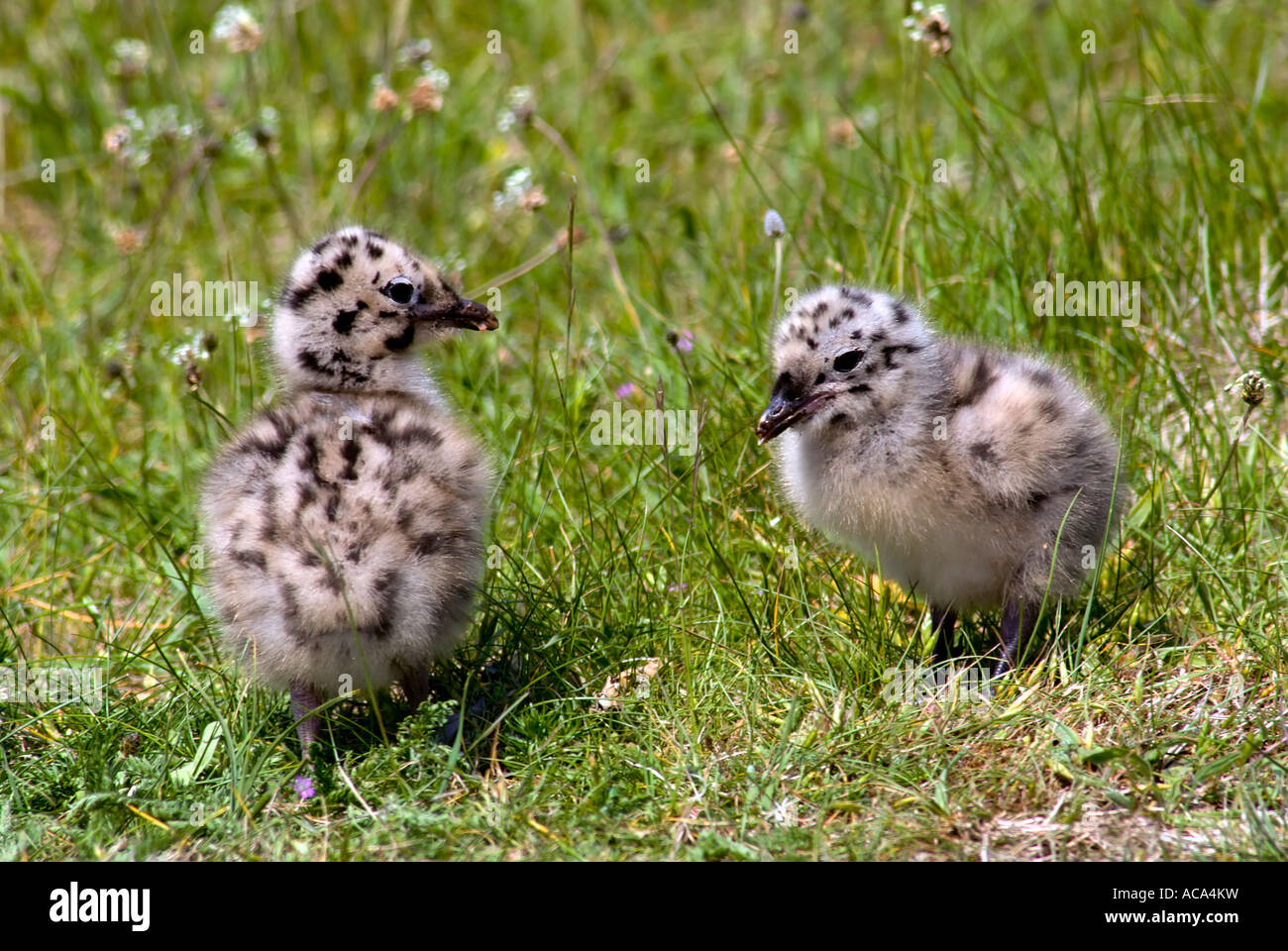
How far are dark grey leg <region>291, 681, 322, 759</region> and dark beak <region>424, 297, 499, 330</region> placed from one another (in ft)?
3.62

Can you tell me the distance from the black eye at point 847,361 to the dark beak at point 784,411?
0.08 metres

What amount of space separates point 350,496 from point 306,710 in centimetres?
70

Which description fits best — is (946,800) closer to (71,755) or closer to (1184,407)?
(1184,407)

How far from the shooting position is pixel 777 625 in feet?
14.0

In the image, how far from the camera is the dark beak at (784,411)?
4156 millimetres

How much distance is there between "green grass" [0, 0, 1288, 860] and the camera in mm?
3680

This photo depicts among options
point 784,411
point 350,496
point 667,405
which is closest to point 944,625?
point 784,411

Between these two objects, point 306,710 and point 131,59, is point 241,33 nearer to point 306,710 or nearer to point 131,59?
point 131,59

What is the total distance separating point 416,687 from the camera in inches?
159

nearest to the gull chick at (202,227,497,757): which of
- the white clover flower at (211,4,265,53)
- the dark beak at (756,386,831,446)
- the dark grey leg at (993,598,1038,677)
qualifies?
the dark beak at (756,386,831,446)

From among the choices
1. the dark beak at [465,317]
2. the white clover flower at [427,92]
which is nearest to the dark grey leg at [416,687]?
the dark beak at [465,317]

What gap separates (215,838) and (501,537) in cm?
156

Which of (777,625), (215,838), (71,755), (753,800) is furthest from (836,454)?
(71,755)

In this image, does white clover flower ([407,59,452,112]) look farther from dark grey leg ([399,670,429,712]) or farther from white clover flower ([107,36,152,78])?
dark grey leg ([399,670,429,712])
